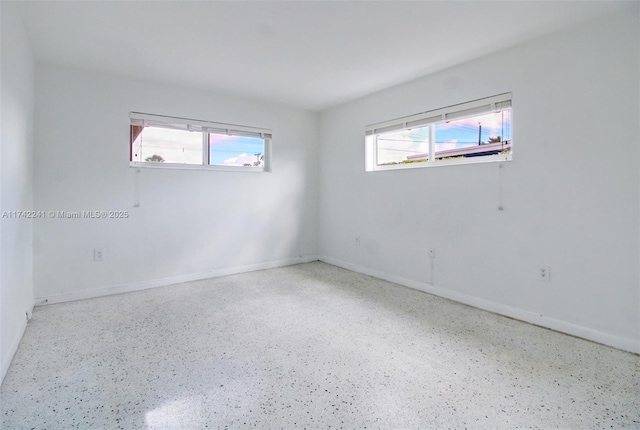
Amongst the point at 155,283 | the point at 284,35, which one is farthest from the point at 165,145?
the point at 284,35

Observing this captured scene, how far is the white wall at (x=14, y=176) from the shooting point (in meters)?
1.83

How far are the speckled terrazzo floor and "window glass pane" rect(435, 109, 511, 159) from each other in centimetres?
146

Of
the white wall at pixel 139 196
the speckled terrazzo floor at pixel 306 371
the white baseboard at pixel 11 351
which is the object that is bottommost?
the speckled terrazzo floor at pixel 306 371

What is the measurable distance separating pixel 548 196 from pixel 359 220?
215 cm

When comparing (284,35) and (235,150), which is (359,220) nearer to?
(235,150)

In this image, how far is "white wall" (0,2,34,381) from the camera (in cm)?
183

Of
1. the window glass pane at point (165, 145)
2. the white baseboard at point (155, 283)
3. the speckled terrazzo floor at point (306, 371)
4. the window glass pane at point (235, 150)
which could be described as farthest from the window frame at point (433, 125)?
the window glass pane at point (165, 145)

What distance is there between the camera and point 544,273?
2.45 meters

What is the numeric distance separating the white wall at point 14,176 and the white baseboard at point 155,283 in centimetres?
26

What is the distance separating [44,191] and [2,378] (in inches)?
72.7

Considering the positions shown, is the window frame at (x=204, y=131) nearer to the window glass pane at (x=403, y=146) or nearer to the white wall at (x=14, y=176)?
the white wall at (x=14, y=176)

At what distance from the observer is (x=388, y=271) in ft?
12.4

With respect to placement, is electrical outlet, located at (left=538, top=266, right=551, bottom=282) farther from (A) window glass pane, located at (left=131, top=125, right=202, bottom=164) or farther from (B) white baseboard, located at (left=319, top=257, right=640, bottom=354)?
(A) window glass pane, located at (left=131, top=125, right=202, bottom=164)

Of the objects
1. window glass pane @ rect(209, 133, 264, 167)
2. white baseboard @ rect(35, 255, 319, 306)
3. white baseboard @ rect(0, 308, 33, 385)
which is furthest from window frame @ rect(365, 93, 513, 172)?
white baseboard @ rect(0, 308, 33, 385)
